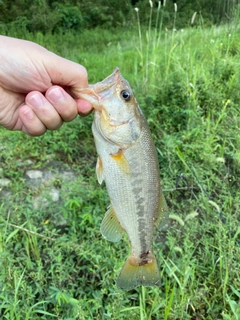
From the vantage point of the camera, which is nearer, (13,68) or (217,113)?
(13,68)

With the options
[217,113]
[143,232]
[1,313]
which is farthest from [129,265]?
[217,113]

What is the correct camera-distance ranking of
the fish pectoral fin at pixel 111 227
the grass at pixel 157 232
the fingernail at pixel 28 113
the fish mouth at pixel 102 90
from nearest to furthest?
the fish mouth at pixel 102 90
the fish pectoral fin at pixel 111 227
the fingernail at pixel 28 113
the grass at pixel 157 232

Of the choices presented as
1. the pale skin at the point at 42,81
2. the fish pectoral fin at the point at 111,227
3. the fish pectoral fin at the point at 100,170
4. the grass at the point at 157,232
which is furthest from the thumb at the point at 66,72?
the grass at the point at 157,232

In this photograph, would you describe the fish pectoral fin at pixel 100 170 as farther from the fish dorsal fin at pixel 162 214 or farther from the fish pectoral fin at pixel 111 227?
the fish dorsal fin at pixel 162 214

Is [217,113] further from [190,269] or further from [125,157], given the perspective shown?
[125,157]

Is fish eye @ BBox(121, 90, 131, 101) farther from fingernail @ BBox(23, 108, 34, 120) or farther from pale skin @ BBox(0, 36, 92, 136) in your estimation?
fingernail @ BBox(23, 108, 34, 120)

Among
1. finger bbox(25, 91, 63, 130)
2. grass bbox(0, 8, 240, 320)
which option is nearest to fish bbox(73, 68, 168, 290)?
finger bbox(25, 91, 63, 130)

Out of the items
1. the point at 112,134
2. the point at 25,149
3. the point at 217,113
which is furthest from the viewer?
the point at 217,113
